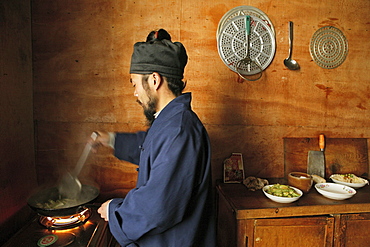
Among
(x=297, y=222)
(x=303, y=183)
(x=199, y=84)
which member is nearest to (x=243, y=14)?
(x=199, y=84)

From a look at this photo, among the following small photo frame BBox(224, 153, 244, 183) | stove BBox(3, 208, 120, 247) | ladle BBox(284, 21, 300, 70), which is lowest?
stove BBox(3, 208, 120, 247)

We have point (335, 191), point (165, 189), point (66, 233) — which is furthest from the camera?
point (335, 191)

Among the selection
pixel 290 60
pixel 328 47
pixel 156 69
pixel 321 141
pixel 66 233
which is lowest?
pixel 66 233

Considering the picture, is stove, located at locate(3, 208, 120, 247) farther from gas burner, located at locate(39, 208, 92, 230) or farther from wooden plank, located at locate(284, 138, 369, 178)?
wooden plank, located at locate(284, 138, 369, 178)

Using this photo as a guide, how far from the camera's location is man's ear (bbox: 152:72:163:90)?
1.24 meters

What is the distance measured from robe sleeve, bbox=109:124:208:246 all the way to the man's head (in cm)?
26

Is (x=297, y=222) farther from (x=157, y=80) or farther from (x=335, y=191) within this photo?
(x=157, y=80)

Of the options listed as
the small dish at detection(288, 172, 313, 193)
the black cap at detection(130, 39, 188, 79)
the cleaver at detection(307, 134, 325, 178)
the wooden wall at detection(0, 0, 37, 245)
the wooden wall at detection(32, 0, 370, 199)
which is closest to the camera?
the black cap at detection(130, 39, 188, 79)

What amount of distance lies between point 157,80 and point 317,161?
168 cm

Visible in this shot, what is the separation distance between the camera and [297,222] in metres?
1.58

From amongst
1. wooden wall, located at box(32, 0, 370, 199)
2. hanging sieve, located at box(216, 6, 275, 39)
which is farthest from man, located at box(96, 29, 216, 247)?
hanging sieve, located at box(216, 6, 275, 39)

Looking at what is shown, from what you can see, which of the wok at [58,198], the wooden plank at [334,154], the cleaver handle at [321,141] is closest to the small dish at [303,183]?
the wooden plank at [334,154]

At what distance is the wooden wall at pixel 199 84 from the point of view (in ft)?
6.26

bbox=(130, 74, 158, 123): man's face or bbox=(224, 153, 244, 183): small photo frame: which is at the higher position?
bbox=(130, 74, 158, 123): man's face
